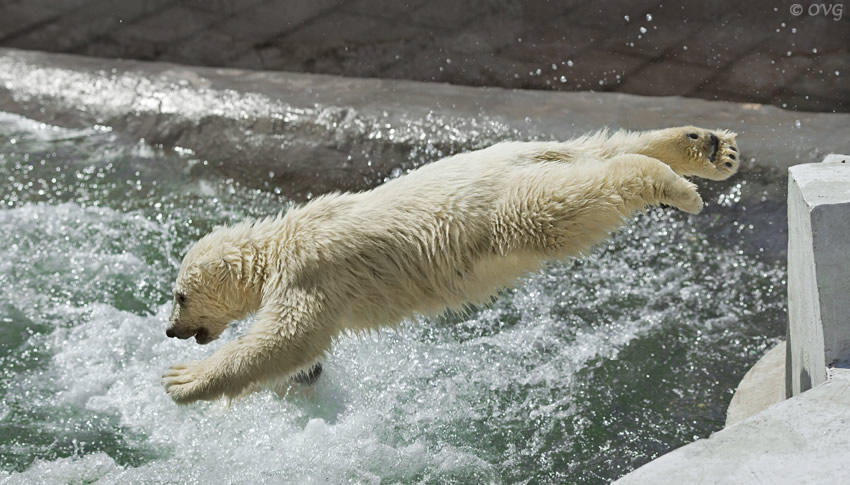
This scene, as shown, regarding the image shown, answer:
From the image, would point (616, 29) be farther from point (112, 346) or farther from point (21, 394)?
point (21, 394)

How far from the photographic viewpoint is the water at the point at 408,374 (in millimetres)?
4316

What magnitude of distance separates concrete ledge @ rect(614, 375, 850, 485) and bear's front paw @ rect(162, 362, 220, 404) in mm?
1718

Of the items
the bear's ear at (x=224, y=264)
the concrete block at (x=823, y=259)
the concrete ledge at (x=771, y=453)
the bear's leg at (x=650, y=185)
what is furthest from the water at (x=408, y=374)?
the concrete ledge at (x=771, y=453)

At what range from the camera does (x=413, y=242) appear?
3.74 m

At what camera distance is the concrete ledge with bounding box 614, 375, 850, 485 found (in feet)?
8.48

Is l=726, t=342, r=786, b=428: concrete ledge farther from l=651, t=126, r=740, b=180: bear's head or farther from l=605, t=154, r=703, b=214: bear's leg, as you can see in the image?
l=605, t=154, r=703, b=214: bear's leg

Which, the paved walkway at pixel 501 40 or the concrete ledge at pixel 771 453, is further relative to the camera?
the paved walkway at pixel 501 40

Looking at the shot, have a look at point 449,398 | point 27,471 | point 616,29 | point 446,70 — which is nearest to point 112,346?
point 27,471

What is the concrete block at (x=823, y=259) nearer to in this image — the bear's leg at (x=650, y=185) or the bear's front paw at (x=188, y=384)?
the bear's leg at (x=650, y=185)

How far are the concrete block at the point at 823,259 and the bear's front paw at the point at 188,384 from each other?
2154mm

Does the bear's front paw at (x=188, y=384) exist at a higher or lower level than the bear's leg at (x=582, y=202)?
lower

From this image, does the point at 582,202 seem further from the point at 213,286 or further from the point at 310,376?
the point at 310,376

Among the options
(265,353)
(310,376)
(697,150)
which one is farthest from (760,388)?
(265,353)

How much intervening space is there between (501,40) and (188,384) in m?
4.16
